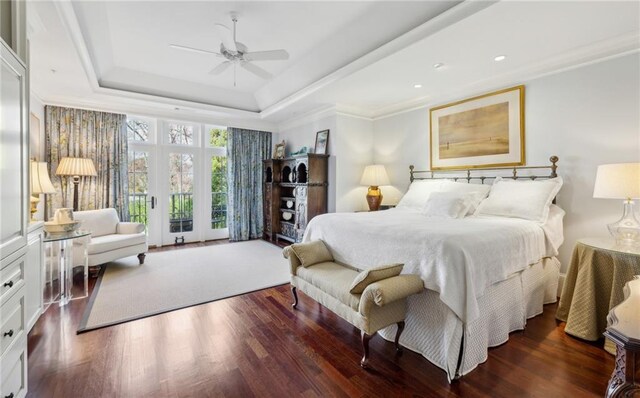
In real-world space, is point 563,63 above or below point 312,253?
above

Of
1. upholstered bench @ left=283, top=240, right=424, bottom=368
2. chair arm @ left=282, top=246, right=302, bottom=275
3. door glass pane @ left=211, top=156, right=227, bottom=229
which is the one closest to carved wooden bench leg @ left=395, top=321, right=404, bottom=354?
upholstered bench @ left=283, top=240, right=424, bottom=368

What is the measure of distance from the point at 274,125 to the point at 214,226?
105 inches

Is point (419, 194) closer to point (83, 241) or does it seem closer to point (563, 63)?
point (563, 63)

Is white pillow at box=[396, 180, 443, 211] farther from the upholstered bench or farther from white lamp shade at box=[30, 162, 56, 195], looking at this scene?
white lamp shade at box=[30, 162, 56, 195]

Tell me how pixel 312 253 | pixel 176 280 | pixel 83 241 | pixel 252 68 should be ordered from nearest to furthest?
1. pixel 312 253
2. pixel 252 68
3. pixel 83 241
4. pixel 176 280

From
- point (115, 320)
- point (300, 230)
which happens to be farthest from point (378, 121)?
point (115, 320)

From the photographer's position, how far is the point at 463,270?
1838mm

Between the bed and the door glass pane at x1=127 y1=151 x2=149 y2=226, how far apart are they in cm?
414

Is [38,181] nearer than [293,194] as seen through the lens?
Yes

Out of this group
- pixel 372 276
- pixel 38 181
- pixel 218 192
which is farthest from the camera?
pixel 218 192

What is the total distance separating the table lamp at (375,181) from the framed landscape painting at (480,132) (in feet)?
2.72

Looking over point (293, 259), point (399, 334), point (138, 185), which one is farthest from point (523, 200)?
point (138, 185)

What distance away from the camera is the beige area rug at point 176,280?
9.33 feet

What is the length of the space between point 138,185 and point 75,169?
3.76ft
